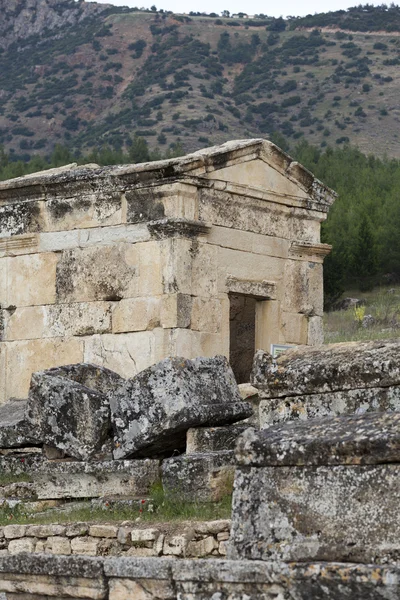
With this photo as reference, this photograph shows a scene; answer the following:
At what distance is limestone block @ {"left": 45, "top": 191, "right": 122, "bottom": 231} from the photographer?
35.9 ft

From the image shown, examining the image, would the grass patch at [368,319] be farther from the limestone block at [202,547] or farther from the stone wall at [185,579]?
the stone wall at [185,579]

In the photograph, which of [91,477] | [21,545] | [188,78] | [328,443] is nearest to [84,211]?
[91,477]

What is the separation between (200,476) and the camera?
21.6 ft

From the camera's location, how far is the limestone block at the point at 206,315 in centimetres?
1082

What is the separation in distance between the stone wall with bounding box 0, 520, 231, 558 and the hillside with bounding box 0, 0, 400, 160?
58543 mm

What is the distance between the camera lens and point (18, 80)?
3438 inches

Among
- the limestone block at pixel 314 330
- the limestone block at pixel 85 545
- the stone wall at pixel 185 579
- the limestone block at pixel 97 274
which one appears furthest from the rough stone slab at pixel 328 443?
the limestone block at pixel 314 330

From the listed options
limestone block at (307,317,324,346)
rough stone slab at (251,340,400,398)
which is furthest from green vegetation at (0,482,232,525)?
limestone block at (307,317,324,346)

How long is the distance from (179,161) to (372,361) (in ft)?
17.9

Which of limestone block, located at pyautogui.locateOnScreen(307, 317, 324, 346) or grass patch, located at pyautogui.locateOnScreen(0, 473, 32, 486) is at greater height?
limestone block, located at pyautogui.locateOnScreen(307, 317, 324, 346)

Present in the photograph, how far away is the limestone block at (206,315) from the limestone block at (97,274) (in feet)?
1.94

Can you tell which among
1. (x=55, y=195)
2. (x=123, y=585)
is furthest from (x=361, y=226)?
(x=123, y=585)

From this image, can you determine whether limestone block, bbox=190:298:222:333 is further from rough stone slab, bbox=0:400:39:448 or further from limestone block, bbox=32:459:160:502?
limestone block, bbox=32:459:160:502

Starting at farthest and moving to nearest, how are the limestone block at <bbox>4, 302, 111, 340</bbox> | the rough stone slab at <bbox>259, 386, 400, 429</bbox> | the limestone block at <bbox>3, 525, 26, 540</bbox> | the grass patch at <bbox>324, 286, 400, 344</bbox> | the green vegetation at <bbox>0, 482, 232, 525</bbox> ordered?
1. the grass patch at <bbox>324, 286, 400, 344</bbox>
2. the limestone block at <bbox>4, 302, 111, 340</bbox>
3. the limestone block at <bbox>3, 525, 26, 540</bbox>
4. the green vegetation at <bbox>0, 482, 232, 525</bbox>
5. the rough stone slab at <bbox>259, 386, 400, 429</bbox>
